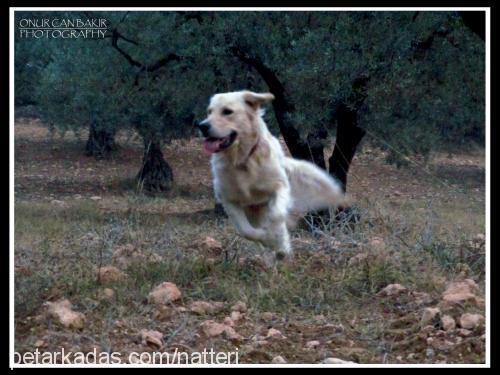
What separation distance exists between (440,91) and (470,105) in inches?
17.8

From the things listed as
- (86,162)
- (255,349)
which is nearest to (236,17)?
(86,162)

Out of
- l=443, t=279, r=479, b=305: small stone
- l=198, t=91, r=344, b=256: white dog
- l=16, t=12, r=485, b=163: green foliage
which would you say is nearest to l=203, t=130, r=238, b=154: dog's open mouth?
l=198, t=91, r=344, b=256: white dog

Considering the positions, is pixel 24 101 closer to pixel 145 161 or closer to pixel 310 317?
pixel 145 161

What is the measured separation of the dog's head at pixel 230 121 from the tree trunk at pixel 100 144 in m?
8.30

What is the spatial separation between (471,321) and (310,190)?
10.3 ft

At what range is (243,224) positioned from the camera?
6930mm

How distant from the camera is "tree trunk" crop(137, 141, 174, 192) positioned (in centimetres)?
1382

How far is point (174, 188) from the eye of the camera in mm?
13992

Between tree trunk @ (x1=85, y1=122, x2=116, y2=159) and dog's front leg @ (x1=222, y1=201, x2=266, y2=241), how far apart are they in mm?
8320

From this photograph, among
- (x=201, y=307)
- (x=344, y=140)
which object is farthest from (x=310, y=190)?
(x=344, y=140)

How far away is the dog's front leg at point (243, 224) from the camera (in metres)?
6.85

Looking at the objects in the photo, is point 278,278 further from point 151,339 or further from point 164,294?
point 151,339

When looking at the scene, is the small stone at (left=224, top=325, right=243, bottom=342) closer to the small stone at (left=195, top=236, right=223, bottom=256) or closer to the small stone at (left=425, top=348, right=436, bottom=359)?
the small stone at (left=425, top=348, right=436, bottom=359)

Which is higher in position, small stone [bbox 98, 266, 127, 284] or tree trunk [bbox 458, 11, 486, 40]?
tree trunk [bbox 458, 11, 486, 40]
